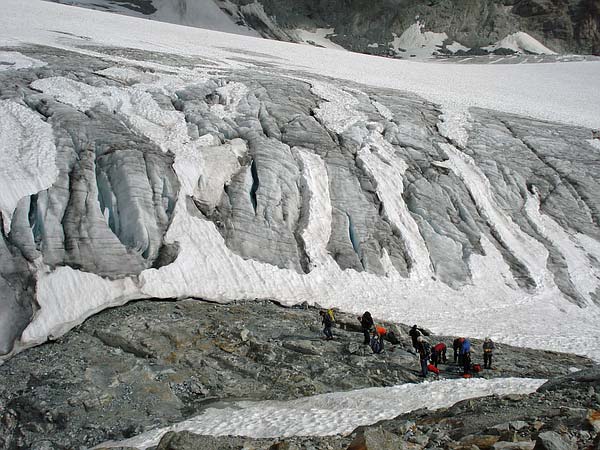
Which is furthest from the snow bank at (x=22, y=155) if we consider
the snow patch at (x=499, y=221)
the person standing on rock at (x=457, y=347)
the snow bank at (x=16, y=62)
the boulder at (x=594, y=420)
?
the snow patch at (x=499, y=221)

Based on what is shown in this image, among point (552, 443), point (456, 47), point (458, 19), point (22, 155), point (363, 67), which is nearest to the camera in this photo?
point (552, 443)

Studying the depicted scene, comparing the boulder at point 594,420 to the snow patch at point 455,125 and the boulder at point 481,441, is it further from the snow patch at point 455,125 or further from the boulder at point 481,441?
the snow patch at point 455,125

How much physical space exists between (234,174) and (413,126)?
40.1 feet

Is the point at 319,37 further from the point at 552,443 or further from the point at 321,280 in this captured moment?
the point at 552,443

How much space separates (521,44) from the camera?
104 metres

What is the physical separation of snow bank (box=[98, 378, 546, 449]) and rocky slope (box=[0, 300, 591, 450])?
2.09 feet

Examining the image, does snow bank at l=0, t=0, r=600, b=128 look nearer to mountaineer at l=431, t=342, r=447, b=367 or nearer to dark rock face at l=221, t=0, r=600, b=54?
mountaineer at l=431, t=342, r=447, b=367

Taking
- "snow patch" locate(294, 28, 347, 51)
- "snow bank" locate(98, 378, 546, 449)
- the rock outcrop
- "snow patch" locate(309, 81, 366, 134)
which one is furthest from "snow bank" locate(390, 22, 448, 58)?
"snow bank" locate(98, 378, 546, 449)

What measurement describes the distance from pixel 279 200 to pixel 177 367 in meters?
8.94

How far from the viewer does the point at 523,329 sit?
18016 mm

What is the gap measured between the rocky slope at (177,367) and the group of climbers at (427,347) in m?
0.29

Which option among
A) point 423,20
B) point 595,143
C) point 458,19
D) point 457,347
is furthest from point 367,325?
point 458,19

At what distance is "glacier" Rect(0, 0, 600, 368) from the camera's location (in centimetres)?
1594

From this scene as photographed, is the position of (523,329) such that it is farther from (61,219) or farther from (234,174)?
(61,219)
